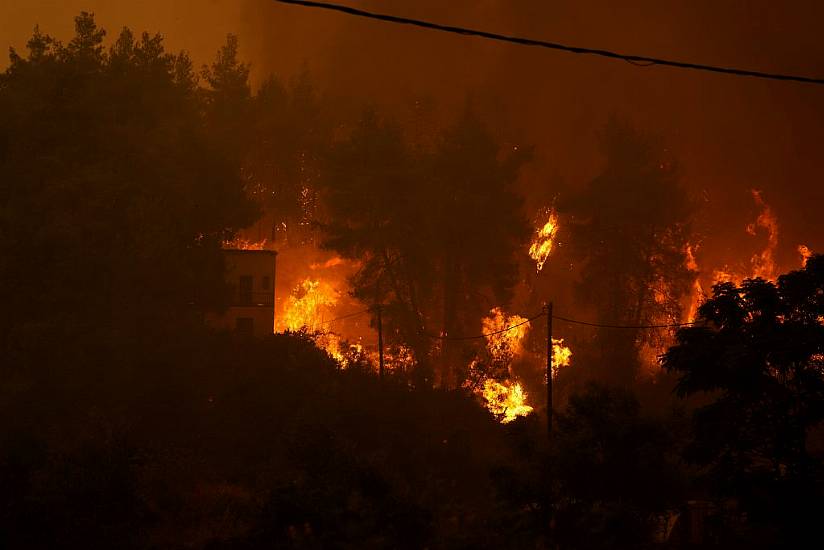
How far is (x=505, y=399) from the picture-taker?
4478cm

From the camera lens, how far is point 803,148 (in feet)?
272

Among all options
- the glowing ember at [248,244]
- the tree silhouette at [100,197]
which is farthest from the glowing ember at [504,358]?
the glowing ember at [248,244]

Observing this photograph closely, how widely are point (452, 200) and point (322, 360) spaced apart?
14851 millimetres

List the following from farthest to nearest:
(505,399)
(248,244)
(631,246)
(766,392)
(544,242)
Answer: (544,242)
(248,244)
(631,246)
(505,399)
(766,392)

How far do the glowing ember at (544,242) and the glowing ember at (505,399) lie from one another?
43.6 feet

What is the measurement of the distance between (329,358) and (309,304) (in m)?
14.4

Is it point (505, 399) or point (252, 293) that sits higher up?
point (252, 293)

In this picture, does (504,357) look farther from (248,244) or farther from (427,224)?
(248,244)

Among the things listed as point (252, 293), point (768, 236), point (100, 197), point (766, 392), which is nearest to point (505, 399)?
point (252, 293)

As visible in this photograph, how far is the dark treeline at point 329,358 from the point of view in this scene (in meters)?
15.7

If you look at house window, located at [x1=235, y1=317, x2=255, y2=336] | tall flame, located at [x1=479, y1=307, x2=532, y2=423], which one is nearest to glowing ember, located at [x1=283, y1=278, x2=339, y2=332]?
house window, located at [x1=235, y1=317, x2=255, y2=336]

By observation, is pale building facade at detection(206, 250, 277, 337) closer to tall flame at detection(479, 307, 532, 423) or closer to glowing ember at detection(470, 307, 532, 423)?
glowing ember at detection(470, 307, 532, 423)

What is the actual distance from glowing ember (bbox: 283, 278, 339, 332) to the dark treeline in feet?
22.3

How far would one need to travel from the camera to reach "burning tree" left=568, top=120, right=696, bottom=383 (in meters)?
50.8
